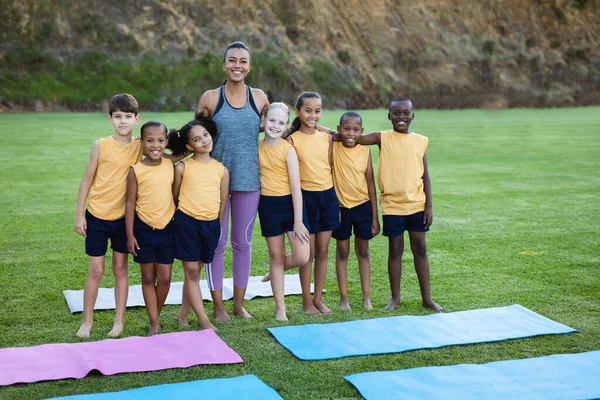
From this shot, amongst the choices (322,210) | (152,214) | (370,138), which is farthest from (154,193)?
(370,138)

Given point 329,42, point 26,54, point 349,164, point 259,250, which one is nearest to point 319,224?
point 349,164

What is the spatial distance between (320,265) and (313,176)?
0.65m

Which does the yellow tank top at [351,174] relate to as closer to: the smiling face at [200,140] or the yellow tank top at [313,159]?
the yellow tank top at [313,159]

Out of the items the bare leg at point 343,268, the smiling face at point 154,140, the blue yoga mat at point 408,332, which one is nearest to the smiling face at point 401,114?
the bare leg at point 343,268

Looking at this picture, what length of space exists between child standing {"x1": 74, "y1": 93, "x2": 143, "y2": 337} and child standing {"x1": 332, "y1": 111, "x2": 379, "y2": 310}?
1447mm

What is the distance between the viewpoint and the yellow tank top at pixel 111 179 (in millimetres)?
4930

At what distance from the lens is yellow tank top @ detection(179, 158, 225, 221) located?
5.02m

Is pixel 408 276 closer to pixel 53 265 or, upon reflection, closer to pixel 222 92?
pixel 222 92

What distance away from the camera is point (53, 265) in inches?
272

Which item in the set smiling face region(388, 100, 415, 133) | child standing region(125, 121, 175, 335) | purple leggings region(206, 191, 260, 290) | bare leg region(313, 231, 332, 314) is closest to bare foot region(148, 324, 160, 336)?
child standing region(125, 121, 175, 335)

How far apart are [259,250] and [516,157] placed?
32.6 ft

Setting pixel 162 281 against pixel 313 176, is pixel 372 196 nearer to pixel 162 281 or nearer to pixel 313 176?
pixel 313 176

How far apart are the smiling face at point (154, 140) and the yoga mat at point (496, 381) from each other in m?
1.87

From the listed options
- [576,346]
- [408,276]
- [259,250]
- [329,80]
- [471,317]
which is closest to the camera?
[576,346]
